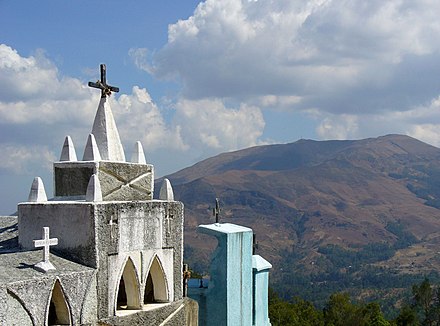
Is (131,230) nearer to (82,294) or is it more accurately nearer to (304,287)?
(82,294)

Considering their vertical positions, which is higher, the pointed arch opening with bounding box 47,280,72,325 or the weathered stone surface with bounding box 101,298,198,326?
the pointed arch opening with bounding box 47,280,72,325

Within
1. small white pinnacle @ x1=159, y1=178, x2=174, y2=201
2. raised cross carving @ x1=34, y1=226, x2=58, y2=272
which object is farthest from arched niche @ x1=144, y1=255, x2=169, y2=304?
raised cross carving @ x1=34, y1=226, x2=58, y2=272

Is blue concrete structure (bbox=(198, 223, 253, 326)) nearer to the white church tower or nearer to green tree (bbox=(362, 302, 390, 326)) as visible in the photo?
the white church tower

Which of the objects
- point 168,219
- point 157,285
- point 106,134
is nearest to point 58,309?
point 157,285

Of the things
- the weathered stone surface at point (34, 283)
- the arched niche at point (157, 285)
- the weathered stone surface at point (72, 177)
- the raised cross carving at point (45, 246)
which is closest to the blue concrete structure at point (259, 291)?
the arched niche at point (157, 285)

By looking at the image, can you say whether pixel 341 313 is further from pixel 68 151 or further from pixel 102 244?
pixel 102 244

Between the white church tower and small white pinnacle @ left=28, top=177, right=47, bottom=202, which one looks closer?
the white church tower

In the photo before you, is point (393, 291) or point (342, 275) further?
point (342, 275)

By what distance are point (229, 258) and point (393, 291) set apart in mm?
133497

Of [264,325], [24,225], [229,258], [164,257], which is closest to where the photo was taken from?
[24,225]

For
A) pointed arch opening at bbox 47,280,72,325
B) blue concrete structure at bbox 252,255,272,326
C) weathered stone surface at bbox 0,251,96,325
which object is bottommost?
blue concrete structure at bbox 252,255,272,326

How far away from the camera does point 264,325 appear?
17797mm

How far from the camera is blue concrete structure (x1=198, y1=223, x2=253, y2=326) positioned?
16.3 metres

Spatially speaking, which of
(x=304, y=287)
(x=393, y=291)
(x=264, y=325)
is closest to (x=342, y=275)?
(x=304, y=287)
